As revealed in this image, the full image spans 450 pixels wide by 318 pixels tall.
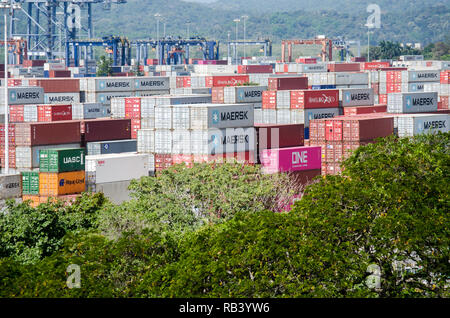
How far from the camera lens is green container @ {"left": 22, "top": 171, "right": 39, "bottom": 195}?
42.9 m

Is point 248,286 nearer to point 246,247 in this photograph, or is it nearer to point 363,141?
point 246,247

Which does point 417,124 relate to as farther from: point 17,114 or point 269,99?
point 17,114

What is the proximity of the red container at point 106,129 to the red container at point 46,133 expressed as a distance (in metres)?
1.27

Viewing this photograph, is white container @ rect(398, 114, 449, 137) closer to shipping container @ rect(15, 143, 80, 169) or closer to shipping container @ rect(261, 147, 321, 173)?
shipping container @ rect(261, 147, 321, 173)

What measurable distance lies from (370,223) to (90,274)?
854cm

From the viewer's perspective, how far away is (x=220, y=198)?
3841 cm

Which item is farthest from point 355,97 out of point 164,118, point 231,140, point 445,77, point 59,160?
point 59,160

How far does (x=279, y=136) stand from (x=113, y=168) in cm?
1242

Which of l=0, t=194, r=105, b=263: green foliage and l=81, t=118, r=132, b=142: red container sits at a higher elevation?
l=81, t=118, r=132, b=142: red container

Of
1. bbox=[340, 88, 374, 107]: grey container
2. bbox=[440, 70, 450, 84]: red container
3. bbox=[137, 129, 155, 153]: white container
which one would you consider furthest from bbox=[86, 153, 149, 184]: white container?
bbox=[440, 70, 450, 84]: red container

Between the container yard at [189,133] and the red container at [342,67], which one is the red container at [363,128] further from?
the red container at [342,67]

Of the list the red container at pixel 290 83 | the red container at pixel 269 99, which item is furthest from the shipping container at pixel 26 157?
the red container at pixel 290 83

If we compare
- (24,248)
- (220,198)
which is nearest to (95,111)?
(220,198)

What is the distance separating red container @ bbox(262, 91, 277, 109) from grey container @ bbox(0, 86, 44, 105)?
2290 centimetres
